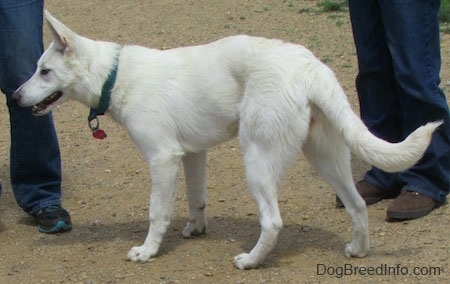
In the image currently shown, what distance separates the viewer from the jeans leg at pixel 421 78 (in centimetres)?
527

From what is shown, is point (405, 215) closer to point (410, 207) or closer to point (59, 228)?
point (410, 207)

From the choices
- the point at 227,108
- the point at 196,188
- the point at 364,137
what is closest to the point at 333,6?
the point at 196,188

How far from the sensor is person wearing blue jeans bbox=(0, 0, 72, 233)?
5.38 meters

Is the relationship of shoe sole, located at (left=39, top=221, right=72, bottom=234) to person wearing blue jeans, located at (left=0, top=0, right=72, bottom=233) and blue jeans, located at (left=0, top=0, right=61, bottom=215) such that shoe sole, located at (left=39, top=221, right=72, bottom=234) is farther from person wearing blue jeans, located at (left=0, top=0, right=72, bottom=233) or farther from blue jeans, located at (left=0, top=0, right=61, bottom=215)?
blue jeans, located at (left=0, top=0, right=61, bottom=215)

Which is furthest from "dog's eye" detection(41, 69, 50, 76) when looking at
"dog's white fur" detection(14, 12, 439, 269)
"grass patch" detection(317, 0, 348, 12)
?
"grass patch" detection(317, 0, 348, 12)

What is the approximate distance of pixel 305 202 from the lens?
587cm

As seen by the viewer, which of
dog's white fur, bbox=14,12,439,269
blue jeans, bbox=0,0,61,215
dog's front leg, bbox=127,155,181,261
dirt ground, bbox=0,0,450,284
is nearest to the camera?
dog's white fur, bbox=14,12,439,269

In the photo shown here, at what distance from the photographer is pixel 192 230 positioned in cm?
547

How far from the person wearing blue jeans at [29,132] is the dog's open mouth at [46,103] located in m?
0.36

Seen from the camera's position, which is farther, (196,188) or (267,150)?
(196,188)

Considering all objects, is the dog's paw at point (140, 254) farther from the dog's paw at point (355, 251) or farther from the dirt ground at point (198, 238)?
the dog's paw at point (355, 251)

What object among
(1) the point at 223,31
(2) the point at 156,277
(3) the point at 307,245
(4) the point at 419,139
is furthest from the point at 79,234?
(1) the point at 223,31

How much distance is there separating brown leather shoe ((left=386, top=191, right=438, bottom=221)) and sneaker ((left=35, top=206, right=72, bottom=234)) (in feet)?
6.61

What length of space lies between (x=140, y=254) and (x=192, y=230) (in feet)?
1.55
